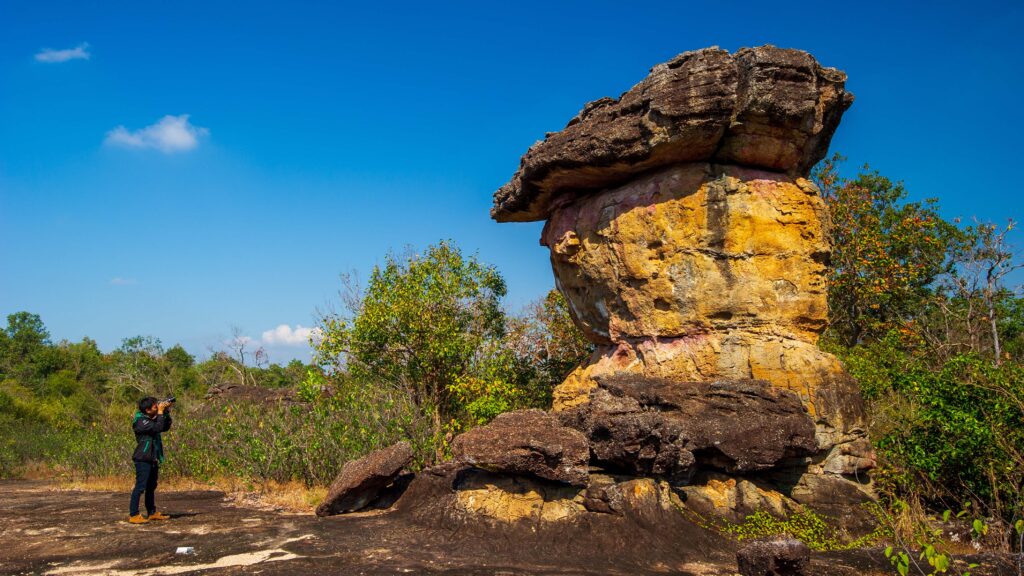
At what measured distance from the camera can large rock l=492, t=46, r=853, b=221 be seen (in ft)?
31.1

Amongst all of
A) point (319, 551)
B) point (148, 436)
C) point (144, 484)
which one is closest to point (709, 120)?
point (319, 551)

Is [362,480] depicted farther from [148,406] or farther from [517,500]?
[148,406]

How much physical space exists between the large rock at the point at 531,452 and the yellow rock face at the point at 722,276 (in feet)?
7.83

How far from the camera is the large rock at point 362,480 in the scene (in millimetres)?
9391

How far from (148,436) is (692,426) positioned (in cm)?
739

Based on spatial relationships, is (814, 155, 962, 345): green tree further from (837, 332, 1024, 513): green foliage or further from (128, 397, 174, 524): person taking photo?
(128, 397, 174, 524): person taking photo

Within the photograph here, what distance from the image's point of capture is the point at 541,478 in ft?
27.8

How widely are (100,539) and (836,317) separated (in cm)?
1743

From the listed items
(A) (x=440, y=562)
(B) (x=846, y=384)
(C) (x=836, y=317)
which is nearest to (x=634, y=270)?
(B) (x=846, y=384)

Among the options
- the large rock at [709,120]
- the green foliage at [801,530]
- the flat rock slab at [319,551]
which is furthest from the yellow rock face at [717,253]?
the flat rock slab at [319,551]

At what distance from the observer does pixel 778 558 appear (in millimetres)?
6336

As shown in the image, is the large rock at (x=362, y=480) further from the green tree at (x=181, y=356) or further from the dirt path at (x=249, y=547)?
the green tree at (x=181, y=356)

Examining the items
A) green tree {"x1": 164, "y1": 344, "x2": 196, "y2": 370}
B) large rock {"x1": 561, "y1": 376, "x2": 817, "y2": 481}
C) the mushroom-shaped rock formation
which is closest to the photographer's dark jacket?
large rock {"x1": 561, "y1": 376, "x2": 817, "y2": 481}

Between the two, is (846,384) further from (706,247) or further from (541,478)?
(541,478)
